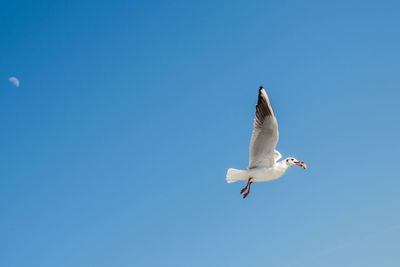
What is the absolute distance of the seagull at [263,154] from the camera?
45.2 feet

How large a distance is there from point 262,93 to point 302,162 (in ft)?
12.0

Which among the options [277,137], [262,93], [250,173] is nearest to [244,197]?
[250,173]

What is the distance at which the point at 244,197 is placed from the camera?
1454 centimetres

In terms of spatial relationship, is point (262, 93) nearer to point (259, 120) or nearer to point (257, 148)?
point (259, 120)

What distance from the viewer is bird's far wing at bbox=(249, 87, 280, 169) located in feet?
45.0

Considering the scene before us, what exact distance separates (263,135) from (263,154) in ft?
2.78

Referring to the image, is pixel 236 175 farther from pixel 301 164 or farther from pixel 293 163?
pixel 301 164

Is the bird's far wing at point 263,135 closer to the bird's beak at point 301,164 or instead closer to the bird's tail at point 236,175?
the bird's tail at point 236,175

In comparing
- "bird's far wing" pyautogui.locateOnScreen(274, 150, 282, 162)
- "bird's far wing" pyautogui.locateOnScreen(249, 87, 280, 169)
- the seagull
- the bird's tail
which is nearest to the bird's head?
the seagull

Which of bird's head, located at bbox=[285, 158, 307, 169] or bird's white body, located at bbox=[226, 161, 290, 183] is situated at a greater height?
bird's head, located at bbox=[285, 158, 307, 169]

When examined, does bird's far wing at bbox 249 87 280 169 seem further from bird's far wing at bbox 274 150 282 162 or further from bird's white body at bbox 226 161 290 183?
bird's far wing at bbox 274 150 282 162

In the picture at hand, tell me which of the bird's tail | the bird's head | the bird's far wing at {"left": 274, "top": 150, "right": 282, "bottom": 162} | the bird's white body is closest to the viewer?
the bird's white body

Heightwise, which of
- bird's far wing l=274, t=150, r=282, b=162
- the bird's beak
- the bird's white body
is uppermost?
bird's far wing l=274, t=150, r=282, b=162

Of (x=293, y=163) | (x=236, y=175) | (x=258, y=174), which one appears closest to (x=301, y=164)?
(x=293, y=163)
